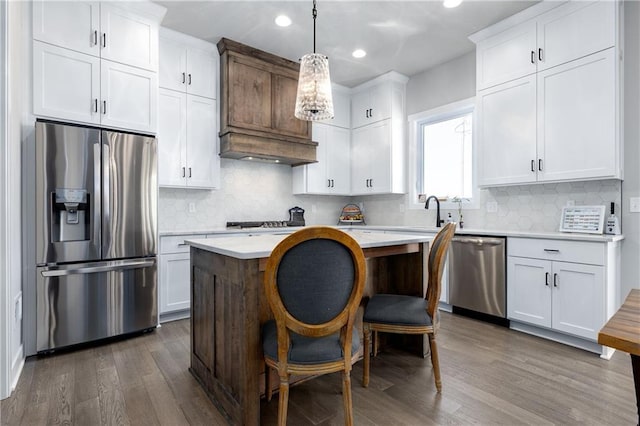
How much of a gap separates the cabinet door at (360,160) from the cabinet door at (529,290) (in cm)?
231

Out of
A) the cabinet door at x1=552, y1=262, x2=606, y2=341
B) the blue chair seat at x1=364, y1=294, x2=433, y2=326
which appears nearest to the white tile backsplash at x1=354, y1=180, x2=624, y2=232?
the cabinet door at x1=552, y1=262, x2=606, y2=341

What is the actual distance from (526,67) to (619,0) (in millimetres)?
738

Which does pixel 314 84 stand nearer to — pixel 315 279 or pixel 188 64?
pixel 315 279

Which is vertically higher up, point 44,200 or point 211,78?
point 211,78

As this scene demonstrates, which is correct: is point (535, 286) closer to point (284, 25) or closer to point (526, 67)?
point (526, 67)

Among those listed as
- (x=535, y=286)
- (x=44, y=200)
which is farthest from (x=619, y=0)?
(x=44, y=200)

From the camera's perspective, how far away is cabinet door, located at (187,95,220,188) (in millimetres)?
3723

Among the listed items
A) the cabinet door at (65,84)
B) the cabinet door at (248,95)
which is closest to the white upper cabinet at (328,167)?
the cabinet door at (248,95)

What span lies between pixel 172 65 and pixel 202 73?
12.7 inches

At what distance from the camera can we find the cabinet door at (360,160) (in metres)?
4.95

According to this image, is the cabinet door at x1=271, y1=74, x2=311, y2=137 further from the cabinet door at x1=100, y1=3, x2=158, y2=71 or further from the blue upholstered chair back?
the blue upholstered chair back

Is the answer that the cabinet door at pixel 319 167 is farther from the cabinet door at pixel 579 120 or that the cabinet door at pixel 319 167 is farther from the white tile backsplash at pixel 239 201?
the cabinet door at pixel 579 120

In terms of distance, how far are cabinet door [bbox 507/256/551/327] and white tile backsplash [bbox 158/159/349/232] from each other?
112 inches

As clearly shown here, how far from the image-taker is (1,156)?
79.1 inches
